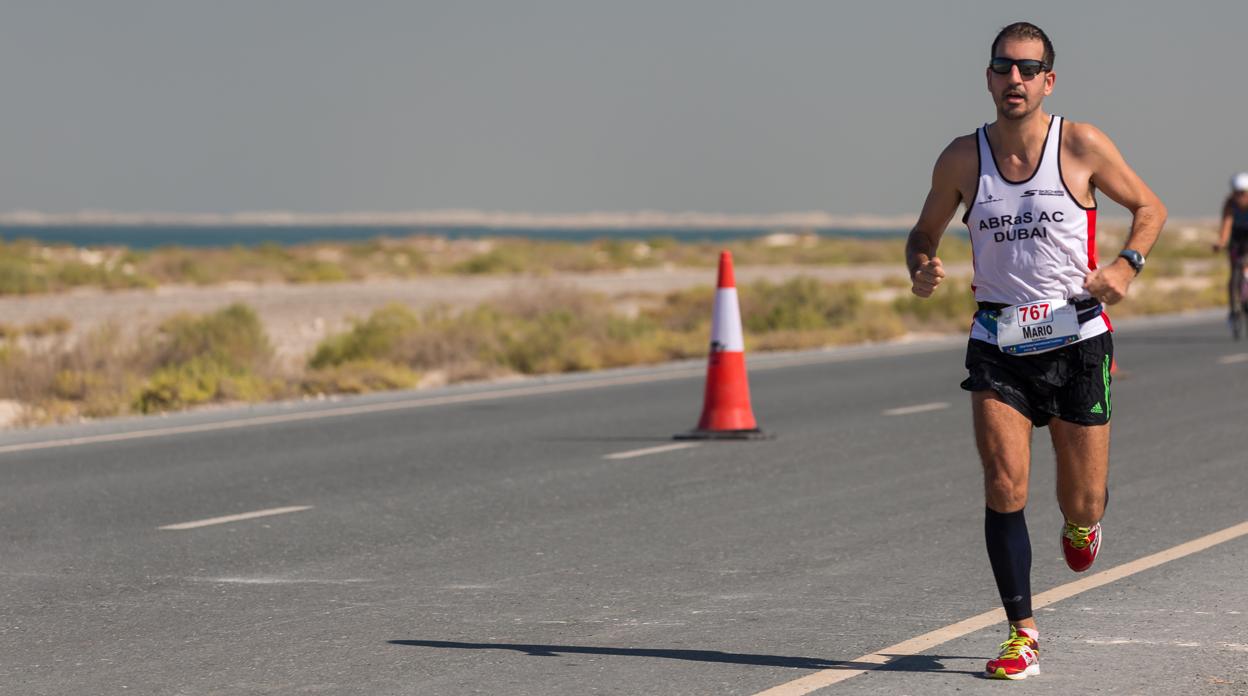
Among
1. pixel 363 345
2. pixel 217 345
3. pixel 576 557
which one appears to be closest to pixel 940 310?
pixel 363 345

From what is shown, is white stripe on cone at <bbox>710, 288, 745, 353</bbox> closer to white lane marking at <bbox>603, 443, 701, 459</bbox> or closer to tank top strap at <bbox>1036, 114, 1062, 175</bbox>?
white lane marking at <bbox>603, 443, 701, 459</bbox>

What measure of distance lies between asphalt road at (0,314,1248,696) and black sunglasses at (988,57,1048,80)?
1883 mm

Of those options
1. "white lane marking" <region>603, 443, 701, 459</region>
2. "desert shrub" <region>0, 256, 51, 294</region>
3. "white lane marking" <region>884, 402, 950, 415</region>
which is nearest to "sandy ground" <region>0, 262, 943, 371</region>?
"desert shrub" <region>0, 256, 51, 294</region>

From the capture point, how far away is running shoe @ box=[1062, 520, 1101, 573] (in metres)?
6.41

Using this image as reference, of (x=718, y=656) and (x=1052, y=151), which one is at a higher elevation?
(x=1052, y=151)

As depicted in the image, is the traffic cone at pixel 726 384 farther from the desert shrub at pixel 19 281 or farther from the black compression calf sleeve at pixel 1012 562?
the desert shrub at pixel 19 281

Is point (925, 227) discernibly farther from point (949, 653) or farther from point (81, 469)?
point (81, 469)

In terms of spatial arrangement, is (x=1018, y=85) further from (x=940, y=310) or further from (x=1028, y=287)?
(x=940, y=310)

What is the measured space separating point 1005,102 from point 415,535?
14.3ft

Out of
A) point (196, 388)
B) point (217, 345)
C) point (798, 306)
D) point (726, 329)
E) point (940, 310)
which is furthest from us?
point (940, 310)

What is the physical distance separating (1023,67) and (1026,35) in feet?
0.40

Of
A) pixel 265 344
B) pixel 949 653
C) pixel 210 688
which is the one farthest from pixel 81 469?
pixel 265 344

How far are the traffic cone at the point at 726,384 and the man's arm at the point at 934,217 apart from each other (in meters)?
6.59

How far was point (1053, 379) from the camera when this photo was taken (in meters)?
6.08
